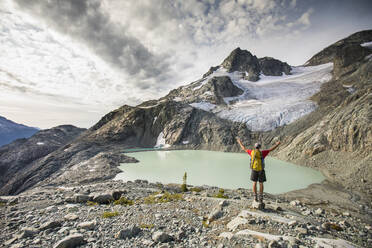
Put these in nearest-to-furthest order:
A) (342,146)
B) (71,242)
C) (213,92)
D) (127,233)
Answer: (71,242) → (127,233) → (342,146) → (213,92)

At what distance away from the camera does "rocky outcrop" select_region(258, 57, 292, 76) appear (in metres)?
105

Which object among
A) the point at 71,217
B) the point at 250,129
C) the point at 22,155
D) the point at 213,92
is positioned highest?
the point at 213,92

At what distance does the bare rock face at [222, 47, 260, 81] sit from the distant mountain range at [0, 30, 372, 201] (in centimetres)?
873

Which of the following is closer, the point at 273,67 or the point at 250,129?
the point at 250,129

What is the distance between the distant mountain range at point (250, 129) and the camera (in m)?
21.9

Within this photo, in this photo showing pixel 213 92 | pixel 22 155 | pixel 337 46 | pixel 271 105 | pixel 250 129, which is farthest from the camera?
pixel 337 46

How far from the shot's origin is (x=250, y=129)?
44625mm

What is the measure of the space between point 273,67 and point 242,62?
22757mm

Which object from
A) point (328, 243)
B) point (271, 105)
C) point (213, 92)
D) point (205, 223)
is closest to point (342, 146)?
point (328, 243)

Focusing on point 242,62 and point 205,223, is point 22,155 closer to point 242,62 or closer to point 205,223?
point 205,223

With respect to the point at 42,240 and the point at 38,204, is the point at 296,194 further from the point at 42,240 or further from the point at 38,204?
the point at 38,204

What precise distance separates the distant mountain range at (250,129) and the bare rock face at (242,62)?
873 centimetres

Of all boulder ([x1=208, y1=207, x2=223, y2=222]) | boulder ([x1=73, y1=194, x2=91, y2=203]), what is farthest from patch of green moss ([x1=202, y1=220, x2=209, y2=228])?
boulder ([x1=73, y1=194, x2=91, y2=203])

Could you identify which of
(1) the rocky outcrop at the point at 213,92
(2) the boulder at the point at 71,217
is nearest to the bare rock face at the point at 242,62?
(1) the rocky outcrop at the point at 213,92
